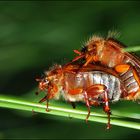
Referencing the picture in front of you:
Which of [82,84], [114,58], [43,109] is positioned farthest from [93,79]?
[43,109]

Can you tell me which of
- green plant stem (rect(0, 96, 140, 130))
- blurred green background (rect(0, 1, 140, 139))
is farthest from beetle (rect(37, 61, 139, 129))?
green plant stem (rect(0, 96, 140, 130))

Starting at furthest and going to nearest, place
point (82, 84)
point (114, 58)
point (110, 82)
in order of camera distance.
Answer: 1. point (114, 58)
2. point (82, 84)
3. point (110, 82)

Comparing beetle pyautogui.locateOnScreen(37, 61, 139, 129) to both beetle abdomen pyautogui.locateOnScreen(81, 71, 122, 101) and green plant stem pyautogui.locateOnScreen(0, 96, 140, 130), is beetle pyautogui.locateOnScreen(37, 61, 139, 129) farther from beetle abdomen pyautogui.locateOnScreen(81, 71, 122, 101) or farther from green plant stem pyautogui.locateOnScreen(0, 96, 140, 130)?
green plant stem pyautogui.locateOnScreen(0, 96, 140, 130)

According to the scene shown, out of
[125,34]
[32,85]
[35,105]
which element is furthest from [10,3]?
[35,105]

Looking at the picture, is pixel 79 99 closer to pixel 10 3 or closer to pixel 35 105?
pixel 35 105

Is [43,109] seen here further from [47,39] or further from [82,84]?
[47,39]

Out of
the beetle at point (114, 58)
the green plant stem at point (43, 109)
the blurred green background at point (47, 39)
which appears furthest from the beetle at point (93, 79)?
the green plant stem at point (43, 109)
